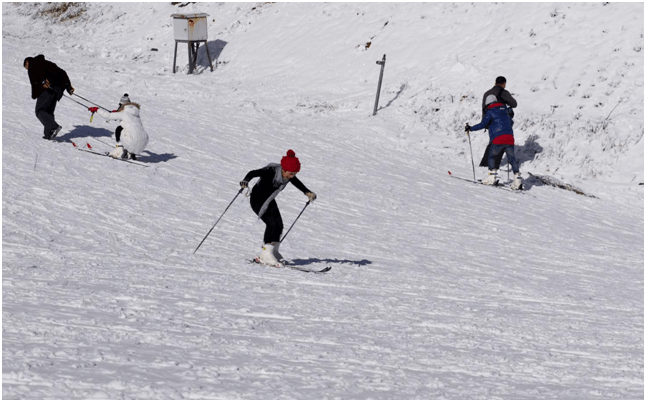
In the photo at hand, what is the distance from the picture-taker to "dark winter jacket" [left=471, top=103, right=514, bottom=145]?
14.5 meters

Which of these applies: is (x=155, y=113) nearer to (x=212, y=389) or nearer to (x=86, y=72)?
(x=86, y=72)

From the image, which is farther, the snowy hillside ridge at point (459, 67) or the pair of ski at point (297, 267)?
the snowy hillside ridge at point (459, 67)

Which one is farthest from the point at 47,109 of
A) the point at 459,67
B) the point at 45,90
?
the point at 459,67

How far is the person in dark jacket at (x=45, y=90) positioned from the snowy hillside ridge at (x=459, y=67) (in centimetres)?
757

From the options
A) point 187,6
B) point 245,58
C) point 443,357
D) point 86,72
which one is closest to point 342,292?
point 443,357

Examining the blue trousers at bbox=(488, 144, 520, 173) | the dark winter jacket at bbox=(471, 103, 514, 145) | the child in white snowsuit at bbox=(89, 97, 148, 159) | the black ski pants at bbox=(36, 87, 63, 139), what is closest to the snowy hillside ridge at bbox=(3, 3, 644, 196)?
the blue trousers at bbox=(488, 144, 520, 173)

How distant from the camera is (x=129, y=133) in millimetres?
12453

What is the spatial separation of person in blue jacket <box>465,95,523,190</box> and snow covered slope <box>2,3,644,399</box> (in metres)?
0.56

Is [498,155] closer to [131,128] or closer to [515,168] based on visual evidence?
[515,168]

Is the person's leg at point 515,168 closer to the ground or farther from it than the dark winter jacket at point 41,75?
closer to the ground

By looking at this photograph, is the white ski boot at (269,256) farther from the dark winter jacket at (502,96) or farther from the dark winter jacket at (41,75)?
the dark winter jacket at (502,96)

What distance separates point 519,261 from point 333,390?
5.93 meters

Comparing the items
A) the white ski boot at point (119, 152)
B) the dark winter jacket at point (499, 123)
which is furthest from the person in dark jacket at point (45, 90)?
the dark winter jacket at point (499, 123)

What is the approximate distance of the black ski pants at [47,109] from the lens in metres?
12.8
